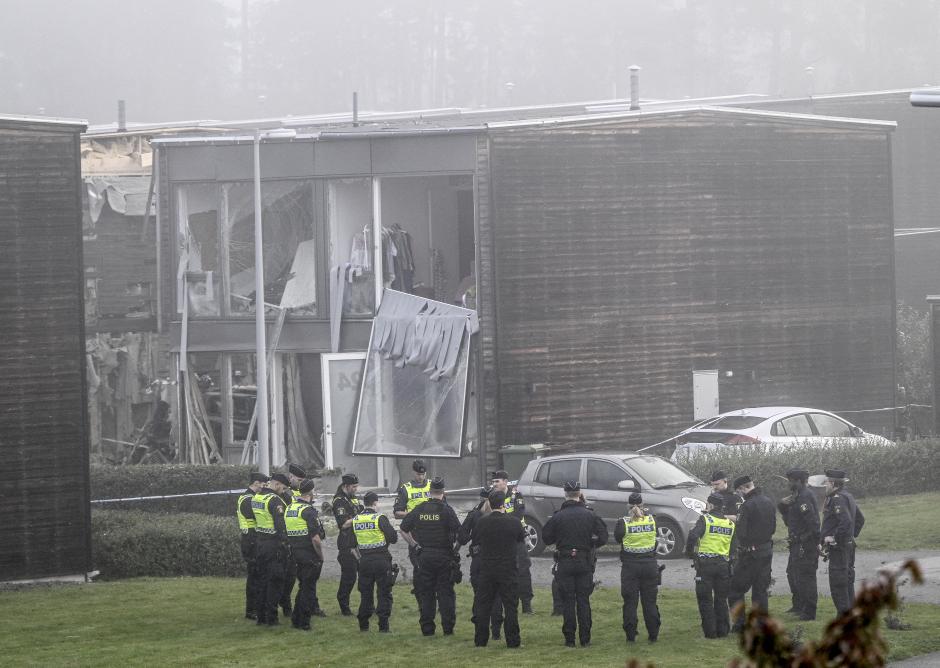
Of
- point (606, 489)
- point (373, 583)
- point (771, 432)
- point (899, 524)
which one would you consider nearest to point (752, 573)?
point (373, 583)

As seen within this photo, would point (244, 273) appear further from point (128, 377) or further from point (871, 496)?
point (871, 496)

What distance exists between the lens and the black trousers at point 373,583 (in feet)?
49.0

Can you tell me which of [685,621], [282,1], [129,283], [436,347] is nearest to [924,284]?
[436,347]

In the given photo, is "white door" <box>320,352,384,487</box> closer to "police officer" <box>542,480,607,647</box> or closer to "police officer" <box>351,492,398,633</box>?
"police officer" <box>351,492,398,633</box>

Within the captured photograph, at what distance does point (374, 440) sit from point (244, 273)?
4806 mm

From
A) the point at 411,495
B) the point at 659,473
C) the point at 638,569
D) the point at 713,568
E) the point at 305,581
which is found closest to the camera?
the point at 638,569

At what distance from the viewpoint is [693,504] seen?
19.1m

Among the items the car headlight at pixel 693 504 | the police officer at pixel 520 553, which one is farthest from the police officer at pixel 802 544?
the car headlight at pixel 693 504

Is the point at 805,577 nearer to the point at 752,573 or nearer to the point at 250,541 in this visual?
the point at 752,573

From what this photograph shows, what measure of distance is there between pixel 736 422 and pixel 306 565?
37.3 feet

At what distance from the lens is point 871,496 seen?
23.5m

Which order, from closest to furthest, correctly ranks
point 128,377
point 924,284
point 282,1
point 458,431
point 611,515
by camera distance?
point 611,515, point 458,431, point 128,377, point 924,284, point 282,1

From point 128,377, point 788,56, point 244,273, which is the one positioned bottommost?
point 128,377

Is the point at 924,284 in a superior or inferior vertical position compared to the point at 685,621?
superior
